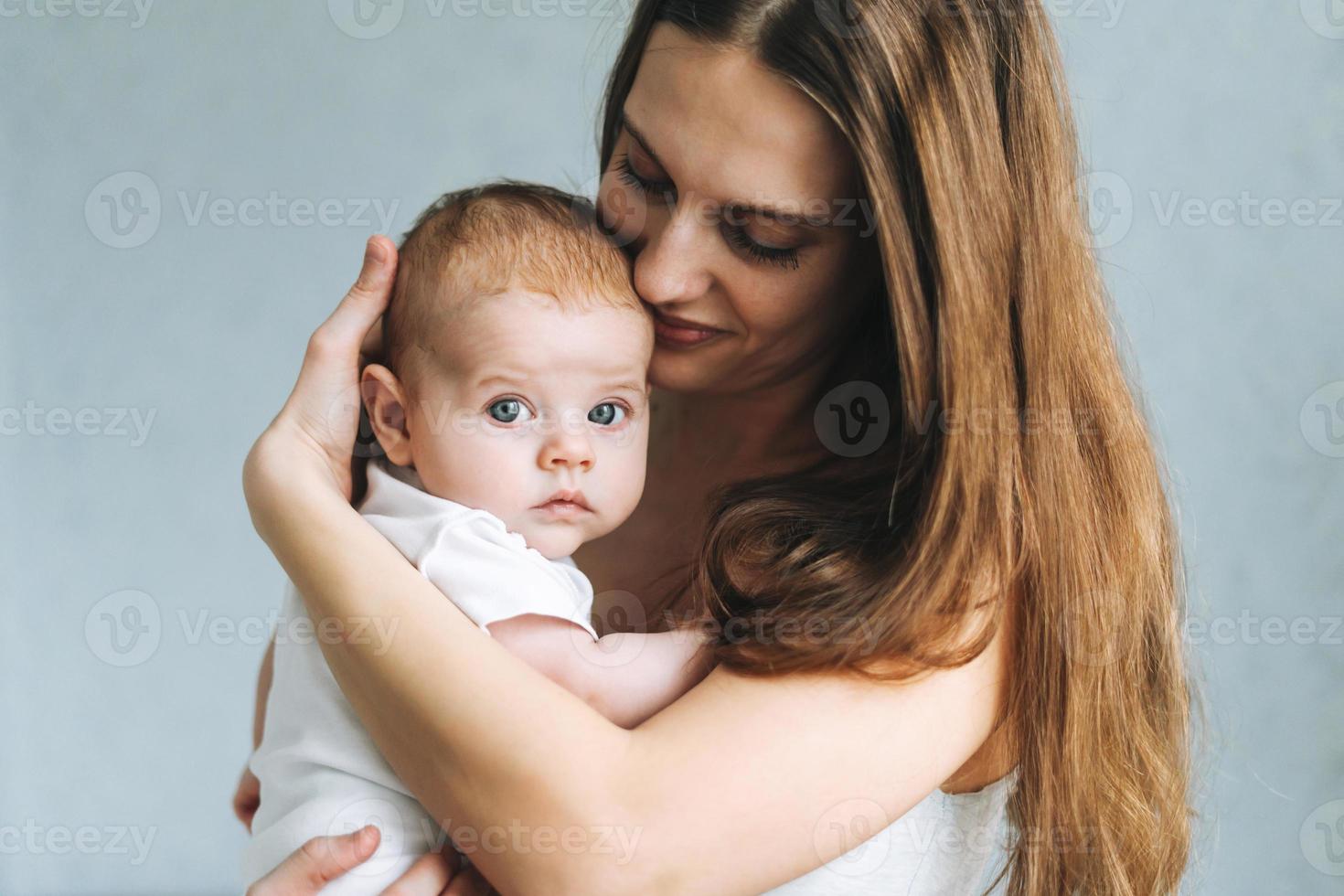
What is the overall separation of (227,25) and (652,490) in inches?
66.5

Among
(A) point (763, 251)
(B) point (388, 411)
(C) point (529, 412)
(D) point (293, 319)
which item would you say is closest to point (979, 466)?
(A) point (763, 251)

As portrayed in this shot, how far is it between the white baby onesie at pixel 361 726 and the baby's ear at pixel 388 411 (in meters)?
0.04

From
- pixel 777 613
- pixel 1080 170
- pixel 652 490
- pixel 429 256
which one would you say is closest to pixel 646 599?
pixel 652 490

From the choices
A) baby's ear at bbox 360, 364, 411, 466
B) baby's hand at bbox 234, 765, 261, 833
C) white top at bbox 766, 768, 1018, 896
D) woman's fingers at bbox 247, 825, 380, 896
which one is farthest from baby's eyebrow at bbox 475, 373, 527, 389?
baby's hand at bbox 234, 765, 261, 833

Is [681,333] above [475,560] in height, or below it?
above

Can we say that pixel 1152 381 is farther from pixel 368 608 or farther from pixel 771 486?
pixel 368 608

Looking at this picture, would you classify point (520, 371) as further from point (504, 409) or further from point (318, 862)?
point (318, 862)

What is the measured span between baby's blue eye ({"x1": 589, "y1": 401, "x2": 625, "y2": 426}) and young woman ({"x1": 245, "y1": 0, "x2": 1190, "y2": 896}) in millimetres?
106

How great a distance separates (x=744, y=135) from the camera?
1135mm

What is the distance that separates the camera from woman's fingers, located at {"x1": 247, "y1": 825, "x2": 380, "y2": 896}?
1068 mm

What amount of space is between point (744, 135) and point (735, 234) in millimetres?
104

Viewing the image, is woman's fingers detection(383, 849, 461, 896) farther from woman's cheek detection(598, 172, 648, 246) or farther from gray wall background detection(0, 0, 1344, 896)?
gray wall background detection(0, 0, 1344, 896)

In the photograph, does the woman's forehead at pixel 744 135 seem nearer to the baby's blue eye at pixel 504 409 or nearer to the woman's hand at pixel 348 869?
the baby's blue eye at pixel 504 409

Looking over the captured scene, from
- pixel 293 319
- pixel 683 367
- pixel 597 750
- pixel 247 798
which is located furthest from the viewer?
pixel 293 319
